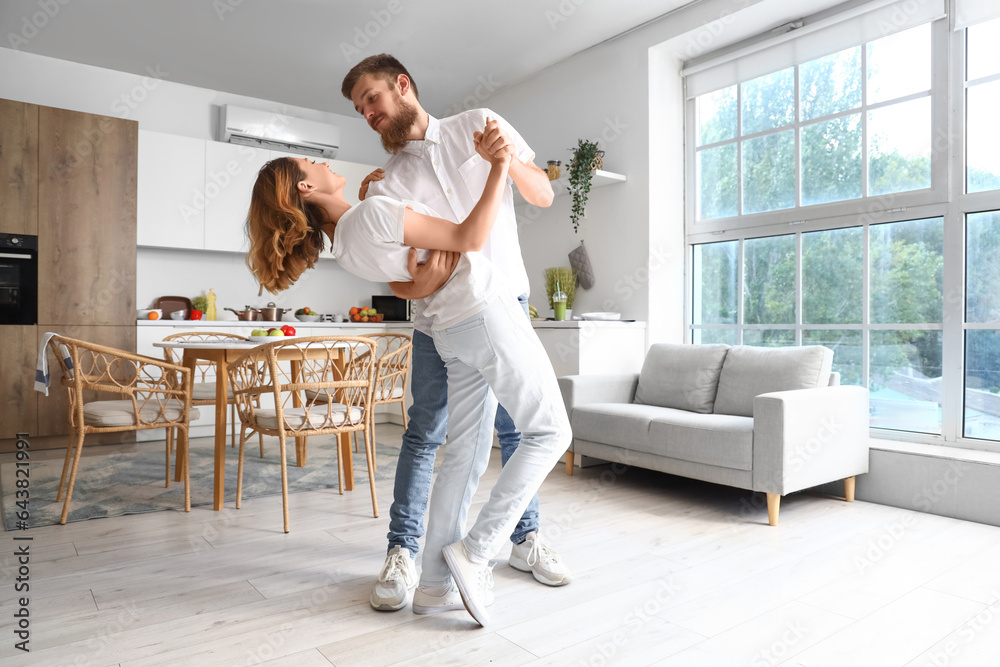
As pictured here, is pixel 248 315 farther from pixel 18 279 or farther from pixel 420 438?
pixel 420 438

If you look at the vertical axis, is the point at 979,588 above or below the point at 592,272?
below

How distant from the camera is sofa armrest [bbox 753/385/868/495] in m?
2.65

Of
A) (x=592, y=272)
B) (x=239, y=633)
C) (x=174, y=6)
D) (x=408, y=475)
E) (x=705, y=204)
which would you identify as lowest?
(x=239, y=633)

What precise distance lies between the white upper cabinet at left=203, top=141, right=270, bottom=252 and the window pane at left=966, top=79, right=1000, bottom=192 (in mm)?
4550

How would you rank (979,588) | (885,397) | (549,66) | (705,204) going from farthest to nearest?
1. (549,66)
2. (705,204)
3. (885,397)
4. (979,588)

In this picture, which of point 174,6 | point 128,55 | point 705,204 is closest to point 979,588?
point 705,204

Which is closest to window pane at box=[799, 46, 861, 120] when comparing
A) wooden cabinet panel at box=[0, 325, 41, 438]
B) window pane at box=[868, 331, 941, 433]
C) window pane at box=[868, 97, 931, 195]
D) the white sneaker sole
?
window pane at box=[868, 97, 931, 195]

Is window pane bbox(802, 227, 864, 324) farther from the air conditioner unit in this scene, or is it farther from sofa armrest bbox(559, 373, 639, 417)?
the air conditioner unit

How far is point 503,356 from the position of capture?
161 cm

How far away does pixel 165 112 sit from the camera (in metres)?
5.21

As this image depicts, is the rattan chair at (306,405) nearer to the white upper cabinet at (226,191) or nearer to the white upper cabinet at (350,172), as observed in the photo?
the white upper cabinet at (226,191)

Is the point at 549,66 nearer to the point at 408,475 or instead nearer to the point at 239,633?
the point at 408,475

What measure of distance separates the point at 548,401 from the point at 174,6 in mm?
3805

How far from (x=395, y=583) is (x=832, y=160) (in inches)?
124
